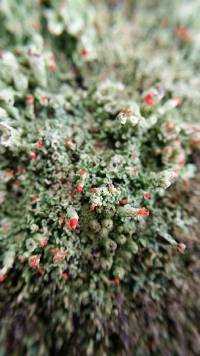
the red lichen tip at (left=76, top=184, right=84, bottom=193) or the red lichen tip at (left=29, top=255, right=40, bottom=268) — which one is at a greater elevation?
the red lichen tip at (left=76, top=184, right=84, bottom=193)

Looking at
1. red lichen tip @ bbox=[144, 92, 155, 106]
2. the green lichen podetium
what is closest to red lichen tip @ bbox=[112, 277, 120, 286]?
the green lichen podetium

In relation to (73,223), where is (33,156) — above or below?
above

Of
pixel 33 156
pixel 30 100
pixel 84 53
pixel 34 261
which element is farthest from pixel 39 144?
pixel 84 53

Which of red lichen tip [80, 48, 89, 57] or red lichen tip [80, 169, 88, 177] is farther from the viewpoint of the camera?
red lichen tip [80, 48, 89, 57]

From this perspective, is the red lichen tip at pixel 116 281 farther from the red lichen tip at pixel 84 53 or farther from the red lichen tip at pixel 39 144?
the red lichen tip at pixel 84 53

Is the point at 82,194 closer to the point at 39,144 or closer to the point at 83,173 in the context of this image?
the point at 83,173

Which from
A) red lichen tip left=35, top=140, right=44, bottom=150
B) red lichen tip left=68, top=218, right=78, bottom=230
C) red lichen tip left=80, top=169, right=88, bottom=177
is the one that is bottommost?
red lichen tip left=68, top=218, right=78, bottom=230

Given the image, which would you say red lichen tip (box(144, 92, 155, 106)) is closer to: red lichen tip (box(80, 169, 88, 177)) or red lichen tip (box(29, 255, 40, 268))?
red lichen tip (box(80, 169, 88, 177))

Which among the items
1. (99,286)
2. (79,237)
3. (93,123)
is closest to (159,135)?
(93,123)

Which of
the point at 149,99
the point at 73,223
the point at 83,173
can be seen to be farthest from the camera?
the point at 149,99

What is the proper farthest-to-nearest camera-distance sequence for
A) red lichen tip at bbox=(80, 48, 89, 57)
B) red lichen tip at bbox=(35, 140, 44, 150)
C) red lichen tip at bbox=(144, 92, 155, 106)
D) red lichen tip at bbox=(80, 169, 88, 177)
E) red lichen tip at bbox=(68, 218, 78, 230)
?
red lichen tip at bbox=(80, 48, 89, 57)
red lichen tip at bbox=(144, 92, 155, 106)
red lichen tip at bbox=(35, 140, 44, 150)
red lichen tip at bbox=(80, 169, 88, 177)
red lichen tip at bbox=(68, 218, 78, 230)
